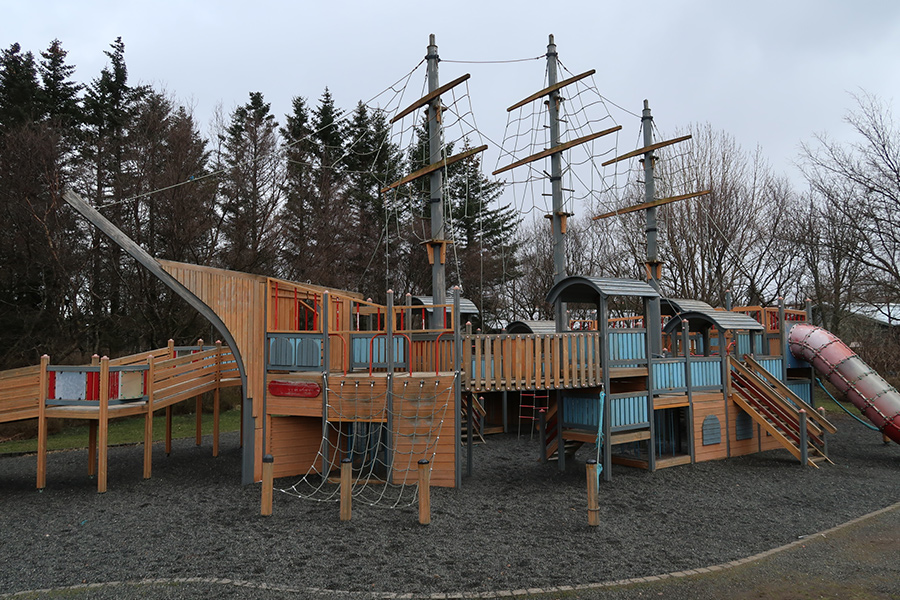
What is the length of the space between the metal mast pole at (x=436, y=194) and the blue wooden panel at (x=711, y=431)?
22.3ft

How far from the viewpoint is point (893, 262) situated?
2681cm

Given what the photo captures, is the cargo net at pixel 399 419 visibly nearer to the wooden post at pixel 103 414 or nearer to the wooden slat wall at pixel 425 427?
the wooden slat wall at pixel 425 427

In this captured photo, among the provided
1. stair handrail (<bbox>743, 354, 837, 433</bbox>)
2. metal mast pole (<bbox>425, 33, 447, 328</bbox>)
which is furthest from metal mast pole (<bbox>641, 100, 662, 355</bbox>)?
metal mast pole (<bbox>425, 33, 447, 328</bbox>)

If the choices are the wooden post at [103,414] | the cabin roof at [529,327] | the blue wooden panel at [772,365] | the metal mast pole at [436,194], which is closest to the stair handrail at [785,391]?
the blue wooden panel at [772,365]

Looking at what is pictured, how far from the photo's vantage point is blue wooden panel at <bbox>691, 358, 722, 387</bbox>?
45.3 feet

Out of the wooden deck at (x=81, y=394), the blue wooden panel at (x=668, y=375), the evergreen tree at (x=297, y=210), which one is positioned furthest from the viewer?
the evergreen tree at (x=297, y=210)

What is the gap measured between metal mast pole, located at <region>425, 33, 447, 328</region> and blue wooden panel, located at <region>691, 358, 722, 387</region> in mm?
6157

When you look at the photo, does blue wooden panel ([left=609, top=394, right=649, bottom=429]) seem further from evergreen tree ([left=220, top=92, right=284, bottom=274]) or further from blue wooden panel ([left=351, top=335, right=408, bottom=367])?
evergreen tree ([left=220, top=92, right=284, bottom=274])

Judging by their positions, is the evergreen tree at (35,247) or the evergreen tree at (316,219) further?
the evergreen tree at (316,219)

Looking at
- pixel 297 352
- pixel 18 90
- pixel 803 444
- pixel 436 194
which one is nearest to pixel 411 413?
pixel 297 352

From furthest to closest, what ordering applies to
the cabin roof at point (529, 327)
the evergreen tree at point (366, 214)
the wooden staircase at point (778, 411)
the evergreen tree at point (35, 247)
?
the evergreen tree at point (366, 214) → the evergreen tree at point (35, 247) → the cabin roof at point (529, 327) → the wooden staircase at point (778, 411)

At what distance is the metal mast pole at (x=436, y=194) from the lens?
43.4 ft

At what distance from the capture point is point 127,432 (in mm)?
19469

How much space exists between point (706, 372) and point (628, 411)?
3.14 meters
